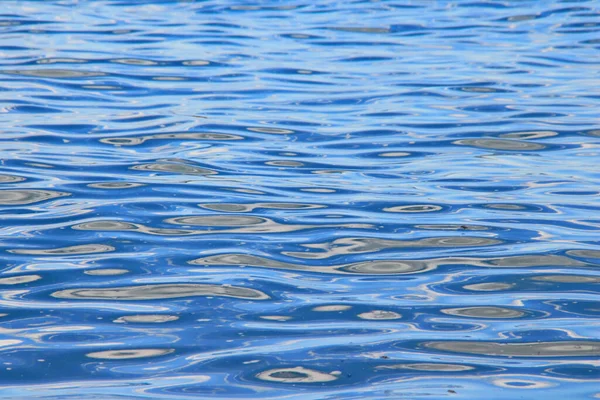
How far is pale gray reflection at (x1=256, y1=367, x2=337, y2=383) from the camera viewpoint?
10.1ft

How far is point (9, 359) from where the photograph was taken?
3174mm

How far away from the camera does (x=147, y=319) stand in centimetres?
356

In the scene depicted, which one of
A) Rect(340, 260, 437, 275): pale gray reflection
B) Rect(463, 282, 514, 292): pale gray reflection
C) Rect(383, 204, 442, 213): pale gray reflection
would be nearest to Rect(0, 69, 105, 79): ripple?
Rect(383, 204, 442, 213): pale gray reflection

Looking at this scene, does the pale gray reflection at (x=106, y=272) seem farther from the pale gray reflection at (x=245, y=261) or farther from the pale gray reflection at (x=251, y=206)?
the pale gray reflection at (x=251, y=206)

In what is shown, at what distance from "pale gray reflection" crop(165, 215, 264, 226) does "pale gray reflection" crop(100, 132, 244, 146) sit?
1.79m

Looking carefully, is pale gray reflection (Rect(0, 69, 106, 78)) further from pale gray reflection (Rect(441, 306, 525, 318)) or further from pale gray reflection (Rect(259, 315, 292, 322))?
pale gray reflection (Rect(441, 306, 525, 318))

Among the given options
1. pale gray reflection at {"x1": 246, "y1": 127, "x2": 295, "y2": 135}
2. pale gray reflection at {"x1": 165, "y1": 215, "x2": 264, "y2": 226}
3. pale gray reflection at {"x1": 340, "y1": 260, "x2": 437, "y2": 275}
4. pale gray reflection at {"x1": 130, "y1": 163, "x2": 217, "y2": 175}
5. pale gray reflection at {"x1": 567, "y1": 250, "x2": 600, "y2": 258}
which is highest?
pale gray reflection at {"x1": 246, "y1": 127, "x2": 295, "y2": 135}

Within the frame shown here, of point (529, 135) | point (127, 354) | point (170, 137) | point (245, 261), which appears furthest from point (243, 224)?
point (529, 135)

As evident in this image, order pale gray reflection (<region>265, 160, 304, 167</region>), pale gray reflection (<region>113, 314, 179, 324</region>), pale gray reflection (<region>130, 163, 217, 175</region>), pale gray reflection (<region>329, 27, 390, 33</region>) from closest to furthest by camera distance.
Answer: pale gray reflection (<region>113, 314, 179, 324</region>)
pale gray reflection (<region>130, 163, 217, 175</region>)
pale gray reflection (<region>265, 160, 304, 167</region>)
pale gray reflection (<region>329, 27, 390, 33</region>)

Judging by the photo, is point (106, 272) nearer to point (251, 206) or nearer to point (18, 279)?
point (18, 279)

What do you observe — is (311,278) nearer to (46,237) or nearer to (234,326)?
(234,326)

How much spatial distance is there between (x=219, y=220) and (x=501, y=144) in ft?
8.11

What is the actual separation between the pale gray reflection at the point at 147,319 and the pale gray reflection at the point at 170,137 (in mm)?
3022

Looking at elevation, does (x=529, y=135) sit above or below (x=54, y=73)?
below
